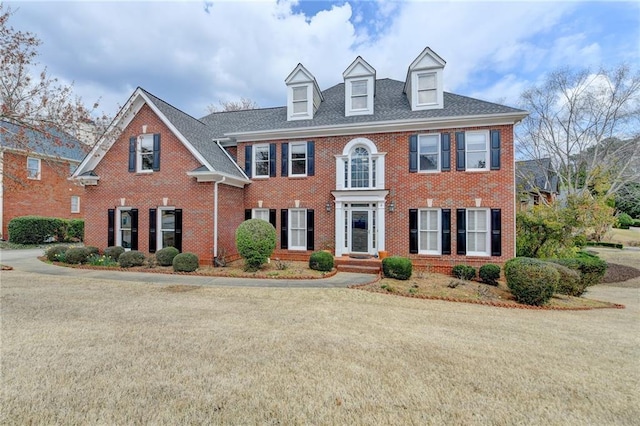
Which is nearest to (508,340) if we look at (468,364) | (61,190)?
(468,364)

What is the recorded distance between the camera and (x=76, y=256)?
1316cm

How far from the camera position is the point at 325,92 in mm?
17641

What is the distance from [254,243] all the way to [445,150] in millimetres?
9556

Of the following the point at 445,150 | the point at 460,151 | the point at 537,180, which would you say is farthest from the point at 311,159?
the point at 537,180

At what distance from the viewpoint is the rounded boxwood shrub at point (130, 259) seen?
1259cm

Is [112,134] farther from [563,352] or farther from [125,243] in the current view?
[563,352]

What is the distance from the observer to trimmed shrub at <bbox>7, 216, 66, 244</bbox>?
20000 millimetres

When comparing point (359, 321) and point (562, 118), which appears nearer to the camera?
point (359, 321)

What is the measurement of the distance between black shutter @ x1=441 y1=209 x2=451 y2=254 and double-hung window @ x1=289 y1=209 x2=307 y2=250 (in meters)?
6.63

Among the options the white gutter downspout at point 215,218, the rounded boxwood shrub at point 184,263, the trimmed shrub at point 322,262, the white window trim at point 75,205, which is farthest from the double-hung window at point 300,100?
the white window trim at point 75,205

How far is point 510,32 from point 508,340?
526 inches

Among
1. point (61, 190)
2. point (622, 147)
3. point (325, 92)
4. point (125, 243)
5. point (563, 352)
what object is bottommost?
point (563, 352)

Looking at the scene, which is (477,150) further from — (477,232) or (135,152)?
(135,152)

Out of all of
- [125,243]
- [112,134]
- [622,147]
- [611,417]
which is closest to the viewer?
[611,417]
